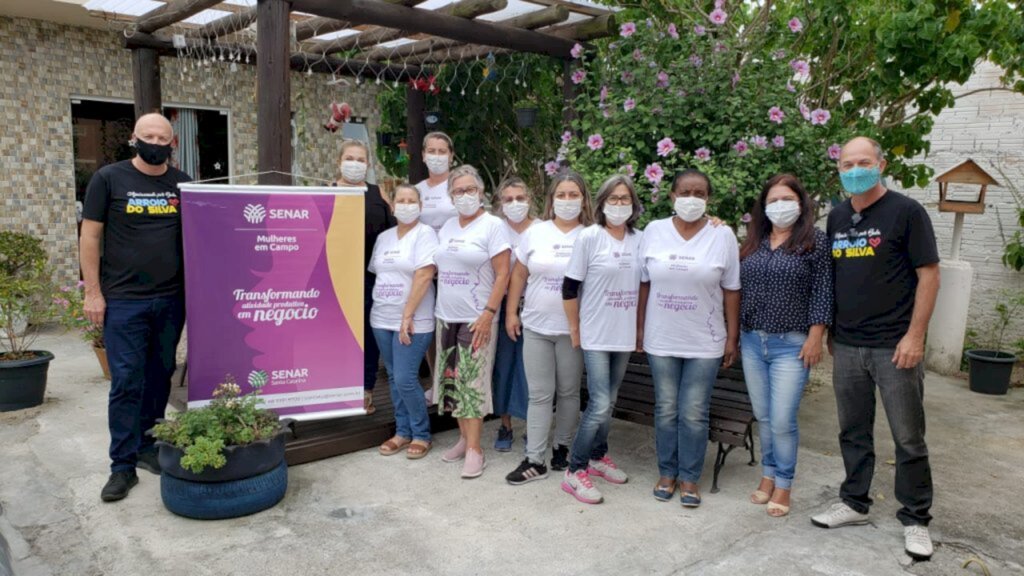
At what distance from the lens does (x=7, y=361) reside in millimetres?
5316

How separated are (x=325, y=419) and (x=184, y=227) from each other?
145 centimetres

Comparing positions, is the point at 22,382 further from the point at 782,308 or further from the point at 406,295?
the point at 782,308

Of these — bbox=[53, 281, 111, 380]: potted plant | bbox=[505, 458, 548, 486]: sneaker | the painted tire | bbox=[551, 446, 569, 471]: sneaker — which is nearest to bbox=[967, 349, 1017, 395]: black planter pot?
bbox=[551, 446, 569, 471]: sneaker

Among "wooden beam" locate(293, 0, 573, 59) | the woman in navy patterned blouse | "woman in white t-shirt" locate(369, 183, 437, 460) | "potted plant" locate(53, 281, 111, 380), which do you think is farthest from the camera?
"potted plant" locate(53, 281, 111, 380)

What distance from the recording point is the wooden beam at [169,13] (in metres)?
5.22

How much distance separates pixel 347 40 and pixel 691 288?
451cm

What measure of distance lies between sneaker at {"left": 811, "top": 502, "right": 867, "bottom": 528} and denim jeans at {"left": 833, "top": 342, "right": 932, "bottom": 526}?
37 mm

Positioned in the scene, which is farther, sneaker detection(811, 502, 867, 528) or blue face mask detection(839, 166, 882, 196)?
sneaker detection(811, 502, 867, 528)

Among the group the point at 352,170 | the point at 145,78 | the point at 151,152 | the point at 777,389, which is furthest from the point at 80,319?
the point at 777,389

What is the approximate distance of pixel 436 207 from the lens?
15.4 ft

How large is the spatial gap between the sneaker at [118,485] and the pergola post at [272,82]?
1761 millimetres

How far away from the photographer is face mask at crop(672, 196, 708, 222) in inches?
144

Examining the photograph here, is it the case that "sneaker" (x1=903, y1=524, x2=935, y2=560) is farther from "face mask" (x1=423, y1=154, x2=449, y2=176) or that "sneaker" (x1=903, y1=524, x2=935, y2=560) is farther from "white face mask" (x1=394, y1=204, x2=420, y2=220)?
"face mask" (x1=423, y1=154, x2=449, y2=176)

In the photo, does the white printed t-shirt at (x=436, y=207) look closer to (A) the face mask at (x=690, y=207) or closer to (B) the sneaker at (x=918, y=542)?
(A) the face mask at (x=690, y=207)
